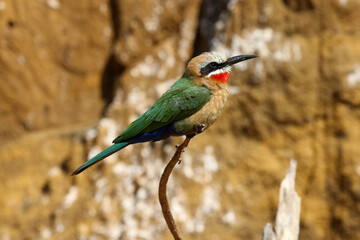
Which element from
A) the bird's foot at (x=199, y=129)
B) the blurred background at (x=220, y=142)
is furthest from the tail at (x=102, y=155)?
the blurred background at (x=220, y=142)

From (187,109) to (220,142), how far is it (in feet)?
7.05

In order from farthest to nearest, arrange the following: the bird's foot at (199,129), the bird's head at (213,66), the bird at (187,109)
Answer: the bird's head at (213,66)
the bird at (187,109)
the bird's foot at (199,129)

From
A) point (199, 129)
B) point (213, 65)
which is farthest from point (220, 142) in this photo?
point (199, 129)

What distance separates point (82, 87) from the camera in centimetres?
564

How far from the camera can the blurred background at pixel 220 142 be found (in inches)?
182

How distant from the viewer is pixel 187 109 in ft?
8.86

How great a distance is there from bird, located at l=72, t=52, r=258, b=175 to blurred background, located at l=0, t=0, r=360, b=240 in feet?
6.58

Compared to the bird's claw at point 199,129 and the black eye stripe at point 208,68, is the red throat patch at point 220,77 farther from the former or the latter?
the bird's claw at point 199,129

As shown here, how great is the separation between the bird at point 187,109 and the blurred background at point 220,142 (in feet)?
6.58

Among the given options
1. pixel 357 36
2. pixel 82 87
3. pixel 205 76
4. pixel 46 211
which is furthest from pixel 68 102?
pixel 205 76

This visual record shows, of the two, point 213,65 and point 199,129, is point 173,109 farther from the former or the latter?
point 213,65

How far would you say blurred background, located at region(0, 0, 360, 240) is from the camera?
4.61m

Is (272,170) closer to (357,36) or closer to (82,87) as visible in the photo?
(357,36)

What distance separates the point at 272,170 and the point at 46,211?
1.97 meters
